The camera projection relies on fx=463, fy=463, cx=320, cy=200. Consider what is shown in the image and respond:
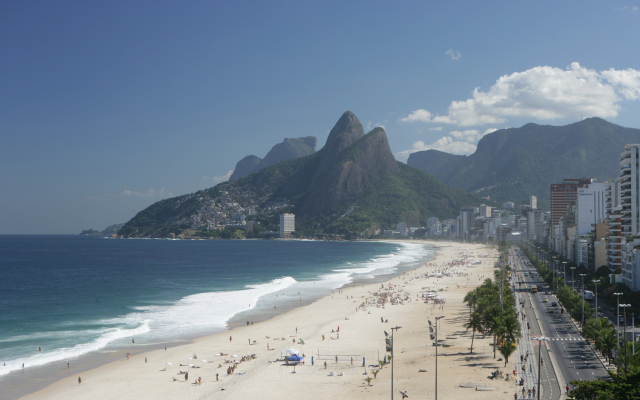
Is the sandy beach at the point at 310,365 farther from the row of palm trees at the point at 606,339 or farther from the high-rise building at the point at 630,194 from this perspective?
the high-rise building at the point at 630,194

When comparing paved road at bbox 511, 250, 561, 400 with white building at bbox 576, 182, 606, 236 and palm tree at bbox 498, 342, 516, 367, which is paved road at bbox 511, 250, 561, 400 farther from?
white building at bbox 576, 182, 606, 236

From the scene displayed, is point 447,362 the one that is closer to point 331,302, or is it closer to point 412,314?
point 412,314

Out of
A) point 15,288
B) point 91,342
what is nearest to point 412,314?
point 91,342

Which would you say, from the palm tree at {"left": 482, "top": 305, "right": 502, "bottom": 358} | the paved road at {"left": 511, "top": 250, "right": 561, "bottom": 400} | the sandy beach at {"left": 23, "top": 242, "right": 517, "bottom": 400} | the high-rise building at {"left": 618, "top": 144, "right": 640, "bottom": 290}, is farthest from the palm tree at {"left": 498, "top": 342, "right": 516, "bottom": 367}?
the high-rise building at {"left": 618, "top": 144, "right": 640, "bottom": 290}

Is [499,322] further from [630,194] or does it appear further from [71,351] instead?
[630,194]

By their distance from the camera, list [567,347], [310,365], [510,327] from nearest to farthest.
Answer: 1. [510,327]
2. [310,365]
3. [567,347]

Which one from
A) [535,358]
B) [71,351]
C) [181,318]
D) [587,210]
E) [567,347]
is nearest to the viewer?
[535,358]

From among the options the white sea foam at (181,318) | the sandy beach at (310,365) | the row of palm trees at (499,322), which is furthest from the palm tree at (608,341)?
the white sea foam at (181,318)

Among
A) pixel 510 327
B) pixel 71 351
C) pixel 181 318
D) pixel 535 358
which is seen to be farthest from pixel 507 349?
pixel 181 318
